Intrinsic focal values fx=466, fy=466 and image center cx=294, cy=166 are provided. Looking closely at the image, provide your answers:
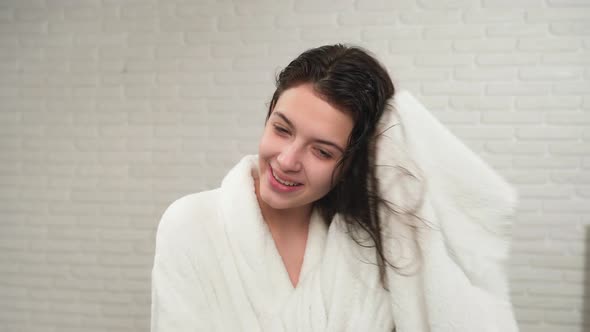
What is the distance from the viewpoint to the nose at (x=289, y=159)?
90 cm

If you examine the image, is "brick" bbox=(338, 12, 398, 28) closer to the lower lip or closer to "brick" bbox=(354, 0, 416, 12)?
"brick" bbox=(354, 0, 416, 12)

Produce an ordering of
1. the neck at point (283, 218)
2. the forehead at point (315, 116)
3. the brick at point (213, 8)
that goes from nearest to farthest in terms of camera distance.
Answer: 1. the forehead at point (315, 116)
2. the neck at point (283, 218)
3. the brick at point (213, 8)

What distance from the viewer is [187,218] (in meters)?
0.98

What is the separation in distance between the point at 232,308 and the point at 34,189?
79.0 inches

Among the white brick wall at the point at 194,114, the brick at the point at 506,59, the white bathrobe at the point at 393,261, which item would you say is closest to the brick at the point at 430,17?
the white brick wall at the point at 194,114

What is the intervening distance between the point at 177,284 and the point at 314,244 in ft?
1.05

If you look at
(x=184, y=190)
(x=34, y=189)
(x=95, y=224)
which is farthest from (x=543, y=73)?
(x=34, y=189)

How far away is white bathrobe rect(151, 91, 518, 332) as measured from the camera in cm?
93

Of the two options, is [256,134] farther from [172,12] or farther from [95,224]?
[95,224]

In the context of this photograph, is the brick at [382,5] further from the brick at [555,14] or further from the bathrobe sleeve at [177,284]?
the bathrobe sleeve at [177,284]

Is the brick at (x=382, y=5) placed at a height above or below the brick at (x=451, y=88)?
above

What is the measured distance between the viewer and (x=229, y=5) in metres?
2.29

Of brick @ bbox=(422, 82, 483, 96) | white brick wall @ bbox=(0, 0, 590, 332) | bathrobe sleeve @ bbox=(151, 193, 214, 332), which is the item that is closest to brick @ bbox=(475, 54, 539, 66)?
white brick wall @ bbox=(0, 0, 590, 332)

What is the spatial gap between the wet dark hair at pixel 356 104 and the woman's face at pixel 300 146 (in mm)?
23
